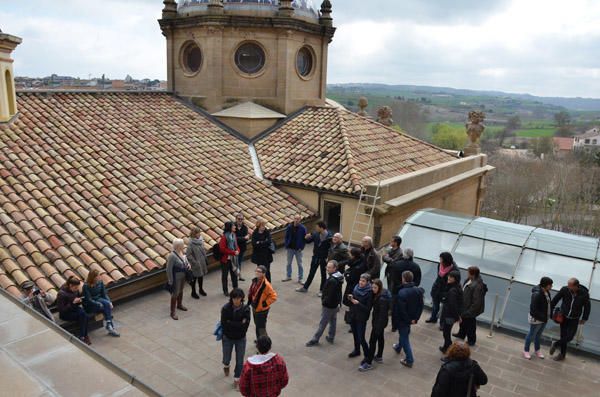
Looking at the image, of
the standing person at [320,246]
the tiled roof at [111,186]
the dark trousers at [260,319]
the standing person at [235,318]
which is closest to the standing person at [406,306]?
the dark trousers at [260,319]

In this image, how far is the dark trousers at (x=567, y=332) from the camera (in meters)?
8.50

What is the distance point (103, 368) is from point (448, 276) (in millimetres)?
6092

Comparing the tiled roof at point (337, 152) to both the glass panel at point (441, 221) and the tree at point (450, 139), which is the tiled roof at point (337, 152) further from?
the tree at point (450, 139)

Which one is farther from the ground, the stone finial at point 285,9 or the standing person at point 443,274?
the stone finial at point 285,9

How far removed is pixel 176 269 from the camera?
932 centimetres

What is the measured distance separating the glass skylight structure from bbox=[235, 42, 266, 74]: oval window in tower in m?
10.5

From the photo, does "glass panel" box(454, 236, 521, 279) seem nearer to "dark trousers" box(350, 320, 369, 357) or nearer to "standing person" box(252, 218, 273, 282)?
"dark trousers" box(350, 320, 369, 357)

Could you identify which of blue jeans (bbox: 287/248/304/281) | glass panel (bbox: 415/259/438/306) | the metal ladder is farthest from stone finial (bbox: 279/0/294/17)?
glass panel (bbox: 415/259/438/306)

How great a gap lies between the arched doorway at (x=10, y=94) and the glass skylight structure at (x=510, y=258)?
11.8 metres

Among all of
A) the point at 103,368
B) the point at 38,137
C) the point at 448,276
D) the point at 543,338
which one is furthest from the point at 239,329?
the point at 38,137

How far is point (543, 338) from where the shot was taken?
945 cm

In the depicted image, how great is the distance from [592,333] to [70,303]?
979 cm

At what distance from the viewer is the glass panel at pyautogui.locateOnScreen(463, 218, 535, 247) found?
1115 centimetres

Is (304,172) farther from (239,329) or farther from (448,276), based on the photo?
(239,329)
